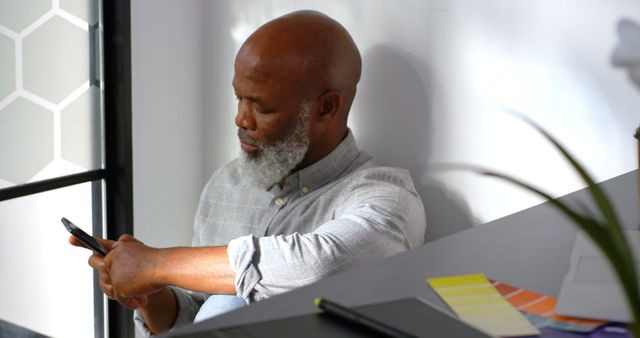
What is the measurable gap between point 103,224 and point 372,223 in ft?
3.13

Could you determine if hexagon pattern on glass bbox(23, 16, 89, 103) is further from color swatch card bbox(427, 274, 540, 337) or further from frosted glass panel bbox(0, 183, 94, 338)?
color swatch card bbox(427, 274, 540, 337)

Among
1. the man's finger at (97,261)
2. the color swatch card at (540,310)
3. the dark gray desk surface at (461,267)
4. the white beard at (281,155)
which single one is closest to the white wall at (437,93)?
the white beard at (281,155)

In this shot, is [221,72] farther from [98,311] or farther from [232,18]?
[98,311]

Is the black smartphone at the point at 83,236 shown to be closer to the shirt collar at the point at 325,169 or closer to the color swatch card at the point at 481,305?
the shirt collar at the point at 325,169

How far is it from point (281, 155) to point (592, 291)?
4.03 ft

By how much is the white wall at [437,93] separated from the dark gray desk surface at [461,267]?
2.25ft

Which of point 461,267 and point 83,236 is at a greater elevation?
point 461,267

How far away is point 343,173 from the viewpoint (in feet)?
6.65

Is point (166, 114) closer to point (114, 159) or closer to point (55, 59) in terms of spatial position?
point (114, 159)

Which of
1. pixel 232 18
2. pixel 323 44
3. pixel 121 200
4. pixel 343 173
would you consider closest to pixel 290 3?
pixel 232 18

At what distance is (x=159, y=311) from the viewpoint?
6.68 ft

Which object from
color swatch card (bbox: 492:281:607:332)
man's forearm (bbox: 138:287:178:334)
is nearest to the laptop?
color swatch card (bbox: 492:281:607:332)

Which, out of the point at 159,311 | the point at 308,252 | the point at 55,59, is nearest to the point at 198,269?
the point at 308,252

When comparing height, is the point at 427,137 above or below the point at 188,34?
below
